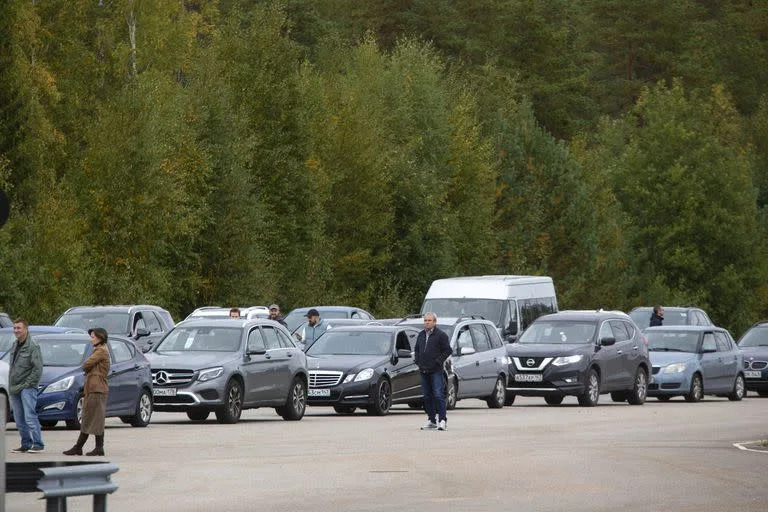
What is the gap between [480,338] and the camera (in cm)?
3578

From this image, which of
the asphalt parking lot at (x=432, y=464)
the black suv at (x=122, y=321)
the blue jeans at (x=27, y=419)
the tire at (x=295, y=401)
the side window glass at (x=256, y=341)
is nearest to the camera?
the asphalt parking lot at (x=432, y=464)

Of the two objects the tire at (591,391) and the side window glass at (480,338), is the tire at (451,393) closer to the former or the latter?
the side window glass at (480,338)

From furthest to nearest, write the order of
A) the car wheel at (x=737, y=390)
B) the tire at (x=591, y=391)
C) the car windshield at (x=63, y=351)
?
the car wheel at (x=737, y=390)
the tire at (x=591, y=391)
the car windshield at (x=63, y=351)

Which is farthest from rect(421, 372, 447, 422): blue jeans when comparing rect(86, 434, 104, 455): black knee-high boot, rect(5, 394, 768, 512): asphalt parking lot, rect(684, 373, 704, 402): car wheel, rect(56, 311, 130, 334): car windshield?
rect(684, 373, 704, 402): car wheel

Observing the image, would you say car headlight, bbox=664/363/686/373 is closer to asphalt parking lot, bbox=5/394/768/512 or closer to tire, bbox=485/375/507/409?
tire, bbox=485/375/507/409

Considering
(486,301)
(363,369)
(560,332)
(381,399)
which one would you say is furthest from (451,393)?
(486,301)

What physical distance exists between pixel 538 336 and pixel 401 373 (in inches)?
226

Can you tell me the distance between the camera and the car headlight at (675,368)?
131 ft

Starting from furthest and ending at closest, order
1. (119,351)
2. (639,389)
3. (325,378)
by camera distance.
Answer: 1. (639,389)
2. (325,378)
3. (119,351)

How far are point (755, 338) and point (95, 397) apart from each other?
88.2ft

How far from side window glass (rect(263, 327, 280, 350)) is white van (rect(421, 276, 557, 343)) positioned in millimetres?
11428

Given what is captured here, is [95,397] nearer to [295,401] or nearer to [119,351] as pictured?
[119,351]

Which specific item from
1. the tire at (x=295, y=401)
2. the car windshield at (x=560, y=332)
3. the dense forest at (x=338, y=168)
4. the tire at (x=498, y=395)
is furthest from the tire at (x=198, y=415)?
the dense forest at (x=338, y=168)

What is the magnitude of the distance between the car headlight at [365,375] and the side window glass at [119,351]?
5.06 metres
